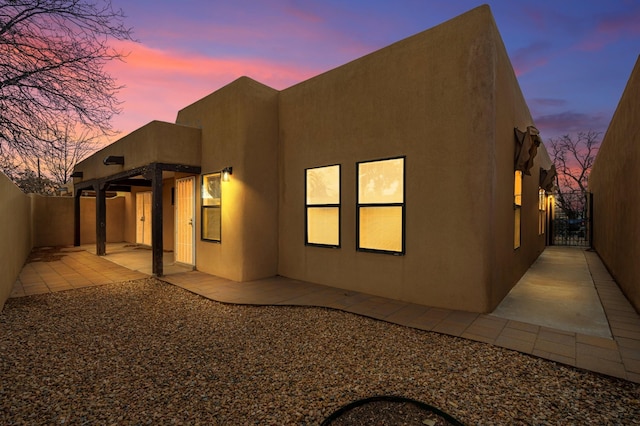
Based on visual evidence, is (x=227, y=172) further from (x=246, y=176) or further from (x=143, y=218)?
(x=143, y=218)

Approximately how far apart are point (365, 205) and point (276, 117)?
3.01m

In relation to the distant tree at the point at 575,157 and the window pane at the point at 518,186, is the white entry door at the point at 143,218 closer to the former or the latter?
the window pane at the point at 518,186

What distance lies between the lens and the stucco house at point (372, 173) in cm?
406

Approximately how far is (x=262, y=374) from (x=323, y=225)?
349 centimetres

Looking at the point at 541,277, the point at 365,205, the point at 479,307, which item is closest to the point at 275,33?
the point at 365,205

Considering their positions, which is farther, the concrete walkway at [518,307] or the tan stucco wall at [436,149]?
the tan stucco wall at [436,149]

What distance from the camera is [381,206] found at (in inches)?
195

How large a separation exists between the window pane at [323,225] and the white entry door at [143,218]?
867 cm

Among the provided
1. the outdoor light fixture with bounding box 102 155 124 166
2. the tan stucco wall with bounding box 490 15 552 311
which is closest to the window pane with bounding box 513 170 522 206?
the tan stucco wall with bounding box 490 15 552 311

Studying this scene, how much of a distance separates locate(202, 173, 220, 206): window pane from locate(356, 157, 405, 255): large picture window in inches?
133

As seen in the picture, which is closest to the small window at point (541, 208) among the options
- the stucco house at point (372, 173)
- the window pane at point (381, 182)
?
the stucco house at point (372, 173)

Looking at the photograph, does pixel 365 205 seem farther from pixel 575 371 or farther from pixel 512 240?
pixel 575 371

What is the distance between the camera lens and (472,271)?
13.3 ft

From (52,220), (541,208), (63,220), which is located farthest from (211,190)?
(541,208)
